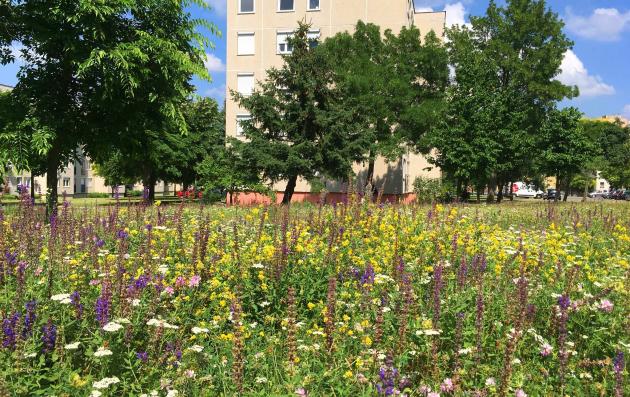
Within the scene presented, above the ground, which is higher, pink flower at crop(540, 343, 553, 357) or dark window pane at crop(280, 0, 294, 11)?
dark window pane at crop(280, 0, 294, 11)

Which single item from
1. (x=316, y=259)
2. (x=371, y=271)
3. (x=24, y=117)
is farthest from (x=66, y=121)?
(x=371, y=271)

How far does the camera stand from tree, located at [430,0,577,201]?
32.1 metres

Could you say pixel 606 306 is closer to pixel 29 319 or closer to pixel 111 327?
pixel 111 327

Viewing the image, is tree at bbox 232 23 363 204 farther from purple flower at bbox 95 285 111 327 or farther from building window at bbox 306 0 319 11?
purple flower at bbox 95 285 111 327

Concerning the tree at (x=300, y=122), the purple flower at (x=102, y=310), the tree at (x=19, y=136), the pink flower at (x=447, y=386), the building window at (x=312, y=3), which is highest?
the building window at (x=312, y=3)

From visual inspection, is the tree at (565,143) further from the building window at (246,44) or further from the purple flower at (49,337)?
the purple flower at (49,337)

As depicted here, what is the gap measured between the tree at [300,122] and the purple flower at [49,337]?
20.0 metres

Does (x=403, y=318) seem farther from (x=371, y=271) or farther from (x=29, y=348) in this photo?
(x=29, y=348)

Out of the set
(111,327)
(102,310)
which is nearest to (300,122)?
(102,310)

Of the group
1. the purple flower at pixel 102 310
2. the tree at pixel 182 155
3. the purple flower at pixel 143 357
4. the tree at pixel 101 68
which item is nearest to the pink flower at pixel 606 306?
the purple flower at pixel 143 357

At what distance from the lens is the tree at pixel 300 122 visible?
23.8 meters

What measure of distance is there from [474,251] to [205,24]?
47.0 feet

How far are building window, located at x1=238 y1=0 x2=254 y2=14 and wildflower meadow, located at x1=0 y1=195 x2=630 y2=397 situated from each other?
37.2 metres

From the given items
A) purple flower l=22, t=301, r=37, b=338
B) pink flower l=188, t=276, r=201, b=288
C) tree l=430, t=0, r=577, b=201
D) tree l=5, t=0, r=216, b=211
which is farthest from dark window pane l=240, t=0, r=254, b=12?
purple flower l=22, t=301, r=37, b=338
